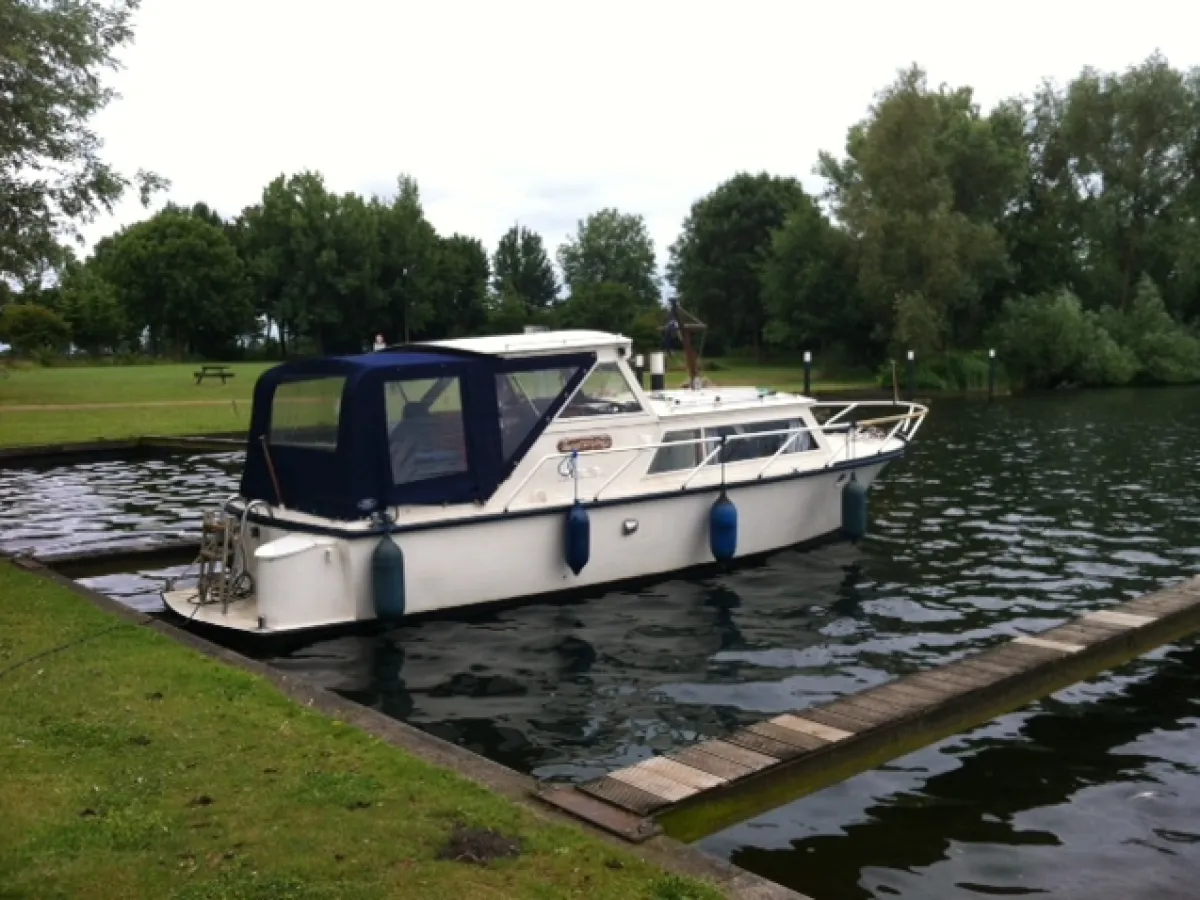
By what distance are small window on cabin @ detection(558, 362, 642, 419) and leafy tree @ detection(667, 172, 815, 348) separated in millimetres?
66045

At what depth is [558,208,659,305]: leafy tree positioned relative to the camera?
12162cm

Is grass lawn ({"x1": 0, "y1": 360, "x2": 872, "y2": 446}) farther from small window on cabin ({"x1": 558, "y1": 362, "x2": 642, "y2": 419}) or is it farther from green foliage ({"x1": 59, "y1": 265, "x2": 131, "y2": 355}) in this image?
green foliage ({"x1": 59, "y1": 265, "x2": 131, "y2": 355})

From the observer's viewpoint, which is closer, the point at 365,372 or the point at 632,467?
the point at 365,372

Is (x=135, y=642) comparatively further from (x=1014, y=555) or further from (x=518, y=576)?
(x=1014, y=555)

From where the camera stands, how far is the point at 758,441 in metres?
16.3

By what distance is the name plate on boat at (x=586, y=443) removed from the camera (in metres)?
14.2

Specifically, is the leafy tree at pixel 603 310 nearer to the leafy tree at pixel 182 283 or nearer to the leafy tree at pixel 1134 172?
the leafy tree at pixel 182 283

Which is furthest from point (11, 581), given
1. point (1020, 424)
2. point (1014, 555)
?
point (1020, 424)

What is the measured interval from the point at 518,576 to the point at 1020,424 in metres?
27.5

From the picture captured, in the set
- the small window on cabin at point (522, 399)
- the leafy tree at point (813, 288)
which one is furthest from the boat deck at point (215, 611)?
the leafy tree at point (813, 288)

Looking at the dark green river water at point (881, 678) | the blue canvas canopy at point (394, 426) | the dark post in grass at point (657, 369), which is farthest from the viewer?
the dark post in grass at point (657, 369)

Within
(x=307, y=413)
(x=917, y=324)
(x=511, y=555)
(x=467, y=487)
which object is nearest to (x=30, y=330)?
(x=917, y=324)

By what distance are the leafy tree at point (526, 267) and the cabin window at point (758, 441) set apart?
10190cm

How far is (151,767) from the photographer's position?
7.06 metres
